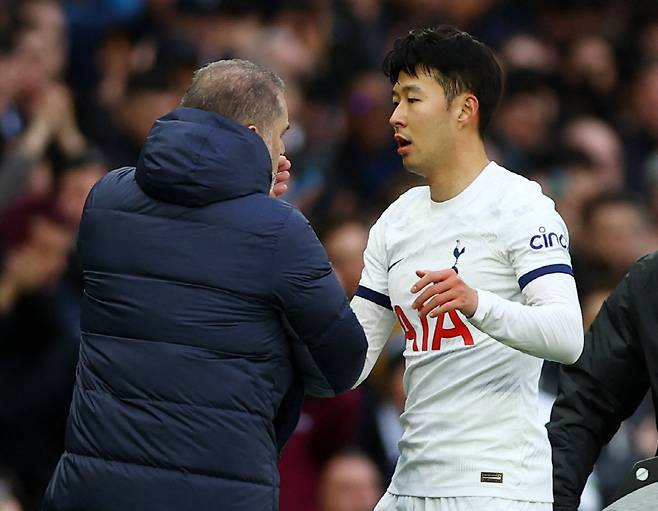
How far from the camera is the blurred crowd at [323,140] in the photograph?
673 centimetres

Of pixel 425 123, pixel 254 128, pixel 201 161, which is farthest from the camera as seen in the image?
pixel 425 123

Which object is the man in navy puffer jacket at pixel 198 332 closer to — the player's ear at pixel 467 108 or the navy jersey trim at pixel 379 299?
the navy jersey trim at pixel 379 299

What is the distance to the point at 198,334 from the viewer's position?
153 inches

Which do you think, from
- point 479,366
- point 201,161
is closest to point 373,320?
point 479,366

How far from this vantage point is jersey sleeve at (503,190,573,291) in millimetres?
4047

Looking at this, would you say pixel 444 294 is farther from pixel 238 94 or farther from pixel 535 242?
pixel 238 94

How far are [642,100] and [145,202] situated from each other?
763cm

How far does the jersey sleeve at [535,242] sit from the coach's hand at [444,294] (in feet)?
0.67

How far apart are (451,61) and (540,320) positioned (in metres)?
0.74

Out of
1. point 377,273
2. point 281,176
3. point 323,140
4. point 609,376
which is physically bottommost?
point 323,140

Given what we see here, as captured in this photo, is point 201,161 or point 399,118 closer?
point 201,161

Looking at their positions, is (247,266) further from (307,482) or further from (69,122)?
(69,122)

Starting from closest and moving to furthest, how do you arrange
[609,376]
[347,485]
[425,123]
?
[425,123] < [609,376] < [347,485]

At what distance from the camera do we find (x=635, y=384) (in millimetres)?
4582
